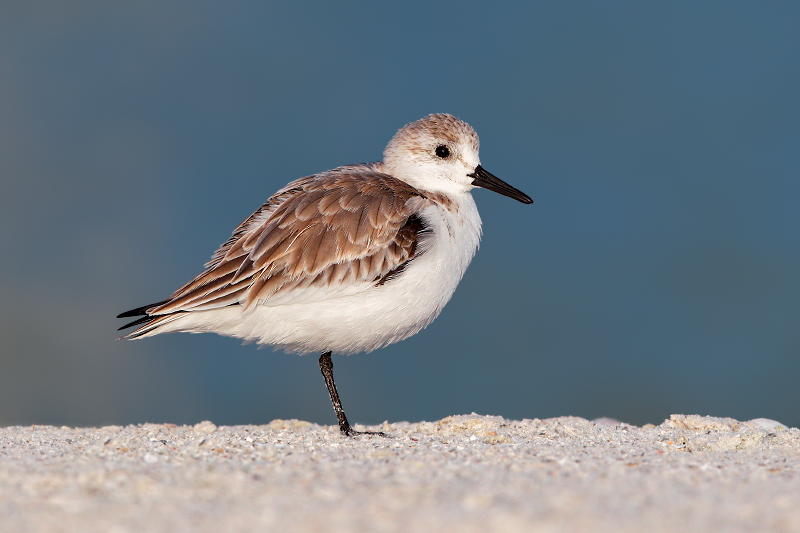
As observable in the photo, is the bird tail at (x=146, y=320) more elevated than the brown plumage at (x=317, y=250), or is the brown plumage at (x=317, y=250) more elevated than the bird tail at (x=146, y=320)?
the brown plumage at (x=317, y=250)

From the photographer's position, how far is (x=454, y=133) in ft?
24.6

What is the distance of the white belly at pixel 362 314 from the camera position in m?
6.55

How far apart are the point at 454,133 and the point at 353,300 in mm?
2012

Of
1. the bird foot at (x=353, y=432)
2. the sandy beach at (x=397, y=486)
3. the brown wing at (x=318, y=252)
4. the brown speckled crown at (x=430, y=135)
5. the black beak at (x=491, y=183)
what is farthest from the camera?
the black beak at (x=491, y=183)

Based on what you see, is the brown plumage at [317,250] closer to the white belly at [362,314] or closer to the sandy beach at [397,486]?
the white belly at [362,314]

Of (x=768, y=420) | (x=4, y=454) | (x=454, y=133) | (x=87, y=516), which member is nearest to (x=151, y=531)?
(x=87, y=516)

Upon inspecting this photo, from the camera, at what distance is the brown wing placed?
6.49m

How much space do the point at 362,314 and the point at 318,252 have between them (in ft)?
2.06

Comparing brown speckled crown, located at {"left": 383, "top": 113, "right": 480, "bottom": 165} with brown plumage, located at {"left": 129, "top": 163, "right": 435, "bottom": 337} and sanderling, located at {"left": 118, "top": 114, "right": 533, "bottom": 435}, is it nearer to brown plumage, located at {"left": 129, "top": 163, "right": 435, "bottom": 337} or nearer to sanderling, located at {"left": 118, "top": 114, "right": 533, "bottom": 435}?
sanderling, located at {"left": 118, "top": 114, "right": 533, "bottom": 435}

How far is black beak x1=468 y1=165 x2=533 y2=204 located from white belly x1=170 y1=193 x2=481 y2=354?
0.75 meters

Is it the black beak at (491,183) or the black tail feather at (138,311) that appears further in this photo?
the black beak at (491,183)

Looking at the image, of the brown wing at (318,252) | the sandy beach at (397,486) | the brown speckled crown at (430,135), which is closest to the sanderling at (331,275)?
the brown wing at (318,252)

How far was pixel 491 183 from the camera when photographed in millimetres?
7609

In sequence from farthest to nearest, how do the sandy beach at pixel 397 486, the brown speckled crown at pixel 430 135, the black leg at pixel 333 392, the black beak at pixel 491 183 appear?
the black beak at pixel 491 183 < the brown speckled crown at pixel 430 135 < the black leg at pixel 333 392 < the sandy beach at pixel 397 486
